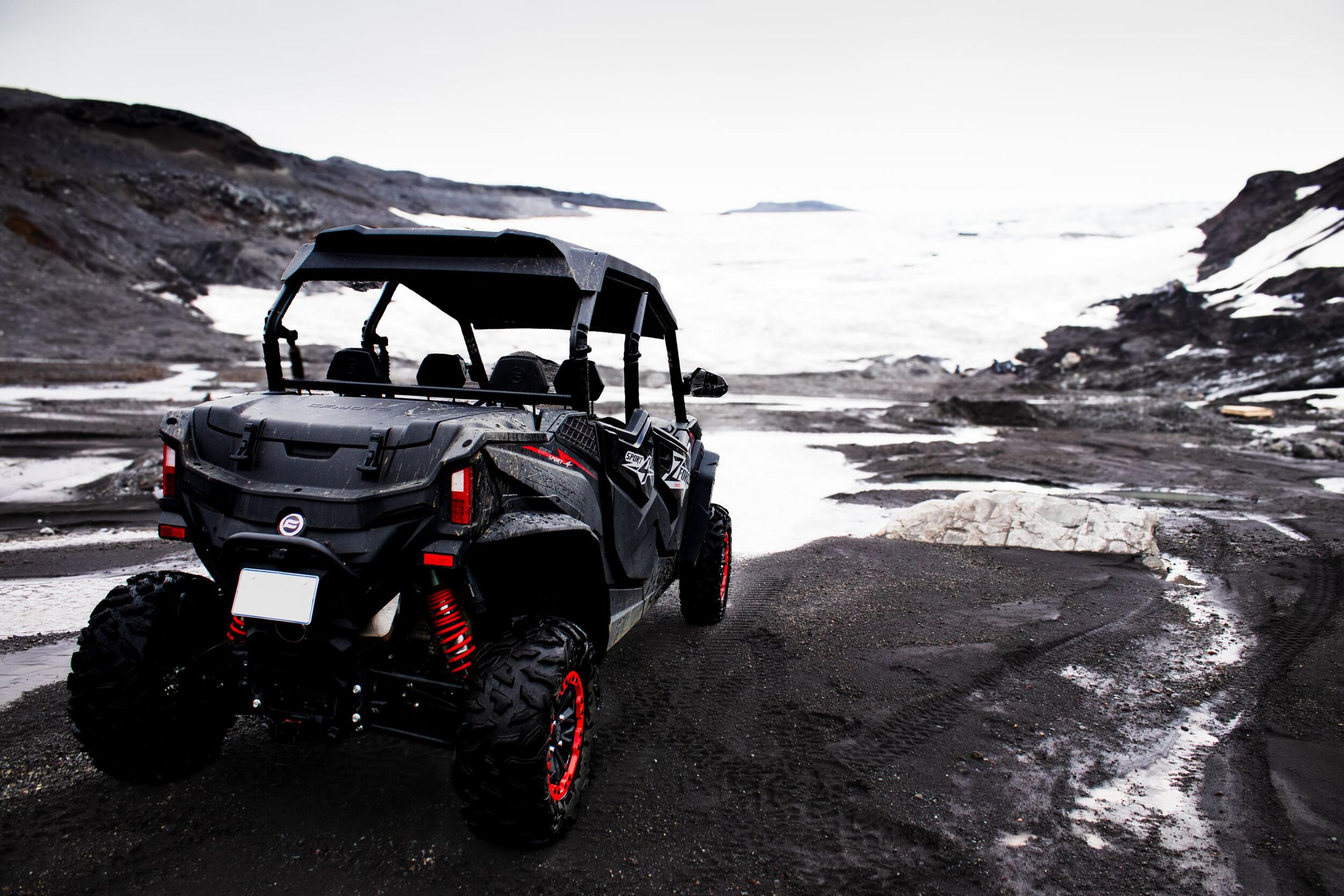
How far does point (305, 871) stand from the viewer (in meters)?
2.59

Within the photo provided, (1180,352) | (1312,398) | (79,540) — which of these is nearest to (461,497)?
(79,540)

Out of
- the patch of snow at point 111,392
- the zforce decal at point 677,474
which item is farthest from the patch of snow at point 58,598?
the patch of snow at point 111,392

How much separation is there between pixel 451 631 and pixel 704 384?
2.35 meters

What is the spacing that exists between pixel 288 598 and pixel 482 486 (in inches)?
24.5

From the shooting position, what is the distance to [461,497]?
2.51m

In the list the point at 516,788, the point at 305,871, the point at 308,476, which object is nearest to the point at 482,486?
the point at 308,476

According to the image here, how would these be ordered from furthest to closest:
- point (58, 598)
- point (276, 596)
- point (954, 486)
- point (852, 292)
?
1. point (852, 292)
2. point (954, 486)
3. point (58, 598)
4. point (276, 596)

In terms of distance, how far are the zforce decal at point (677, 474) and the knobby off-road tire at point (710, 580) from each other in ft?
1.68

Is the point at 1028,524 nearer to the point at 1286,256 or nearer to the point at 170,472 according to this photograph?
the point at 170,472

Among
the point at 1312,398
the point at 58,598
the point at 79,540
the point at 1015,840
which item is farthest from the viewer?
the point at 1312,398

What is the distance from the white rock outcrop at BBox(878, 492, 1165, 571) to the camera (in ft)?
22.7

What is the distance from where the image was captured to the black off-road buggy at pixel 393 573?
8.19ft

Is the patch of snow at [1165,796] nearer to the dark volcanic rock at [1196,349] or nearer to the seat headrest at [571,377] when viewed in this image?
the seat headrest at [571,377]

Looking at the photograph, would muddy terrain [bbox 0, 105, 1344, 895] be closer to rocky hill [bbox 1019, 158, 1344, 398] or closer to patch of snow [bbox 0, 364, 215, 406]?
patch of snow [bbox 0, 364, 215, 406]
